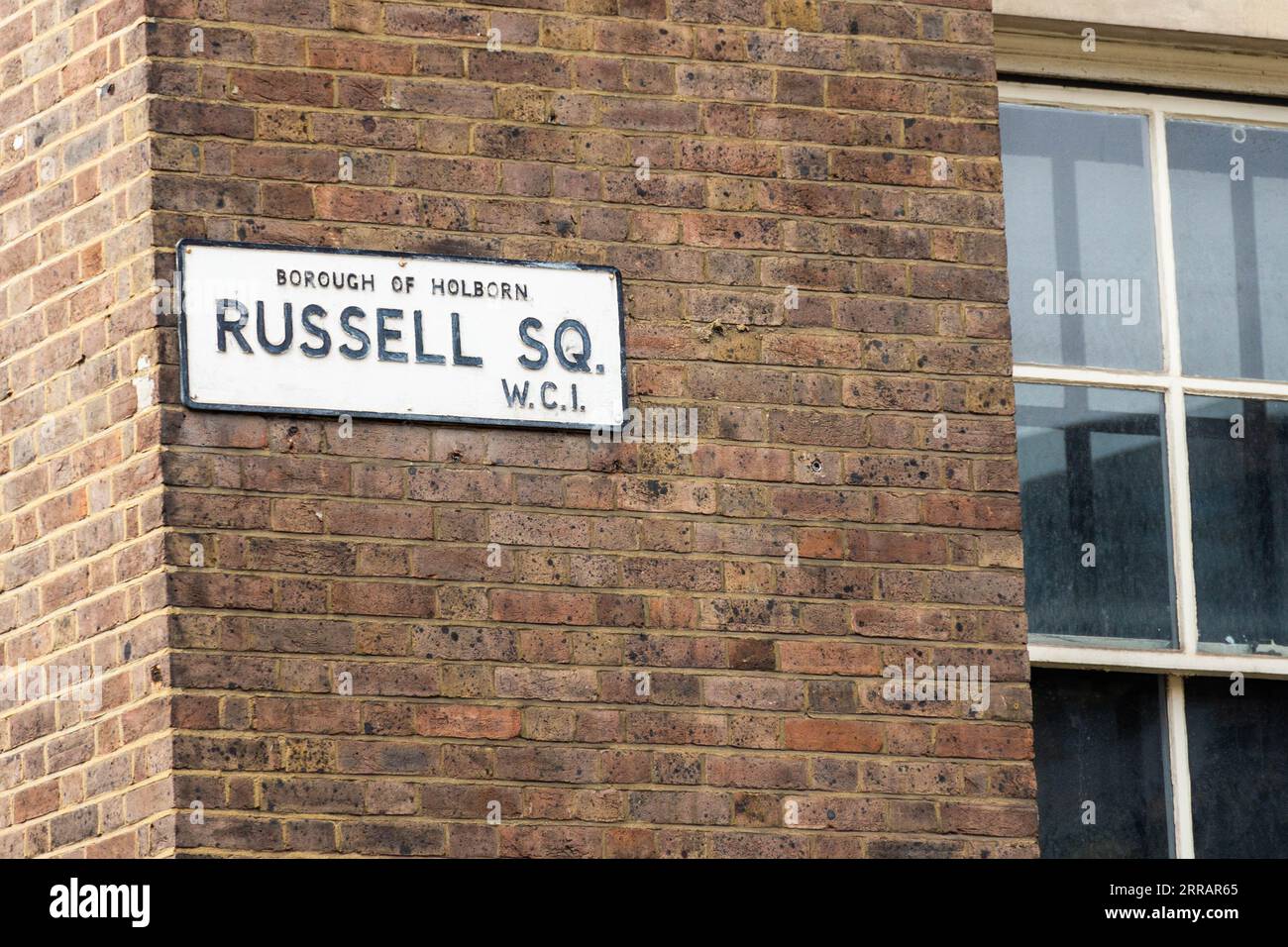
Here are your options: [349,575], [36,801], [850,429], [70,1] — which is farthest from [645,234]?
[36,801]

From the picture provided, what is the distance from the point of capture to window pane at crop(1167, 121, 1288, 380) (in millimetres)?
7535

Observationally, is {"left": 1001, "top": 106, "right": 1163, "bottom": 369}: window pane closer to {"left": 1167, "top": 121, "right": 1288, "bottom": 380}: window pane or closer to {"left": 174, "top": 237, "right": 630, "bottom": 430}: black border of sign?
{"left": 1167, "top": 121, "right": 1288, "bottom": 380}: window pane

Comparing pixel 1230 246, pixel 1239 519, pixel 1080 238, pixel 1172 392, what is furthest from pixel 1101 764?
pixel 1230 246

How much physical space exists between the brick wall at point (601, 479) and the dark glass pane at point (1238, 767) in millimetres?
859

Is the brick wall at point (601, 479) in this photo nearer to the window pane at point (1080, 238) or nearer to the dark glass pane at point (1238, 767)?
the window pane at point (1080, 238)

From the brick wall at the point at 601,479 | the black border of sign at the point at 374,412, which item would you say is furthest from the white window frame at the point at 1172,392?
the black border of sign at the point at 374,412

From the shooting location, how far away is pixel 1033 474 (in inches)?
286

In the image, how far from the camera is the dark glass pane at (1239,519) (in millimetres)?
7281

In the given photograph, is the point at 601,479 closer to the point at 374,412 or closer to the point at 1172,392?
the point at 374,412

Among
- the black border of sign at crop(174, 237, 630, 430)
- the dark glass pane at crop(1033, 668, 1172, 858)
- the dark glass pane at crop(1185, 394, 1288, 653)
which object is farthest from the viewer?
the dark glass pane at crop(1185, 394, 1288, 653)

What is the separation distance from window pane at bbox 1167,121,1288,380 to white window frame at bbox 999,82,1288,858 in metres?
0.05

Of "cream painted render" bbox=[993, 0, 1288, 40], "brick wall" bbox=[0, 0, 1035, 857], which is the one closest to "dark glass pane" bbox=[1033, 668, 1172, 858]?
"brick wall" bbox=[0, 0, 1035, 857]

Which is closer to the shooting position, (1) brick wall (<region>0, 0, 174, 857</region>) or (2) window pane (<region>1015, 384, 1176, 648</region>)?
(1) brick wall (<region>0, 0, 174, 857</region>)

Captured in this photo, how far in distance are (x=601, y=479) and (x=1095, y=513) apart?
1.70 metres
